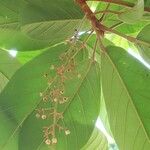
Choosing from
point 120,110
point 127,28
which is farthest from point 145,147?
point 127,28

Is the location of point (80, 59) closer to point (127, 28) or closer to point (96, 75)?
point (96, 75)

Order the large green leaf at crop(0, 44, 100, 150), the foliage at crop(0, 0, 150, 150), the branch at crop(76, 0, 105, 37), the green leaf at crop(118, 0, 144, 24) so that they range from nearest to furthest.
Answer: the green leaf at crop(118, 0, 144, 24), the branch at crop(76, 0, 105, 37), the foliage at crop(0, 0, 150, 150), the large green leaf at crop(0, 44, 100, 150)

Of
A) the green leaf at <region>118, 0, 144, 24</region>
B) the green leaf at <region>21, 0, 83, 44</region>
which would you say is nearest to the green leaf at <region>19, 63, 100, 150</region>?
the green leaf at <region>21, 0, 83, 44</region>

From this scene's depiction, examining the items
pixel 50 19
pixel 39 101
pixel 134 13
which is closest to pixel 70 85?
pixel 39 101

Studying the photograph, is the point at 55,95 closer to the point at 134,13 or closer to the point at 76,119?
the point at 76,119

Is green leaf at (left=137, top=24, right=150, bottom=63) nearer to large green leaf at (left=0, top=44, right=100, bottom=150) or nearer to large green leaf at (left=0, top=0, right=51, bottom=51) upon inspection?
large green leaf at (left=0, top=44, right=100, bottom=150)

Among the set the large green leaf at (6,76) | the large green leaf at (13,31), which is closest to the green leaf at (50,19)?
the large green leaf at (13,31)
